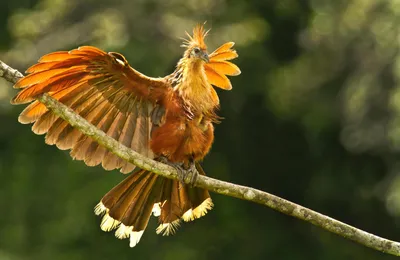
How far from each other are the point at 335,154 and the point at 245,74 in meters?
1.49

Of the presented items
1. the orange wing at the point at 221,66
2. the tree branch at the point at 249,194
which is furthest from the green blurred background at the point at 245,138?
the tree branch at the point at 249,194

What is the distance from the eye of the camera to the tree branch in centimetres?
570

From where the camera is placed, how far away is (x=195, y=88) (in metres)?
6.63

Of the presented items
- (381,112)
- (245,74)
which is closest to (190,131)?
(381,112)

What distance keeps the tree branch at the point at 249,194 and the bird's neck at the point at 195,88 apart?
854 millimetres

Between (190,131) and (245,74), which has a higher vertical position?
(190,131)

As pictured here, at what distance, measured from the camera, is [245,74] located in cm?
1247

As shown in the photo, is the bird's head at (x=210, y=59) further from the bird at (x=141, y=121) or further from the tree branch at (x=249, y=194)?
the tree branch at (x=249, y=194)

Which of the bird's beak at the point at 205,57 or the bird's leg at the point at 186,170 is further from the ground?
the bird's beak at the point at 205,57

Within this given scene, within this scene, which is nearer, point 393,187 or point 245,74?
point 393,187

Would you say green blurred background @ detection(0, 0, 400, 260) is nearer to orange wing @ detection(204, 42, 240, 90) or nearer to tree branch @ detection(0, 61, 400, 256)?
orange wing @ detection(204, 42, 240, 90)

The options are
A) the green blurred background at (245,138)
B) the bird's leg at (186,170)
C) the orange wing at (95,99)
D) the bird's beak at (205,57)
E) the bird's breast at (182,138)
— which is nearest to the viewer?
the orange wing at (95,99)

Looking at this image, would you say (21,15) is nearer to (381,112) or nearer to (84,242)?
(84,242)

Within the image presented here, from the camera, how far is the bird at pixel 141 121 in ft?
20.7
